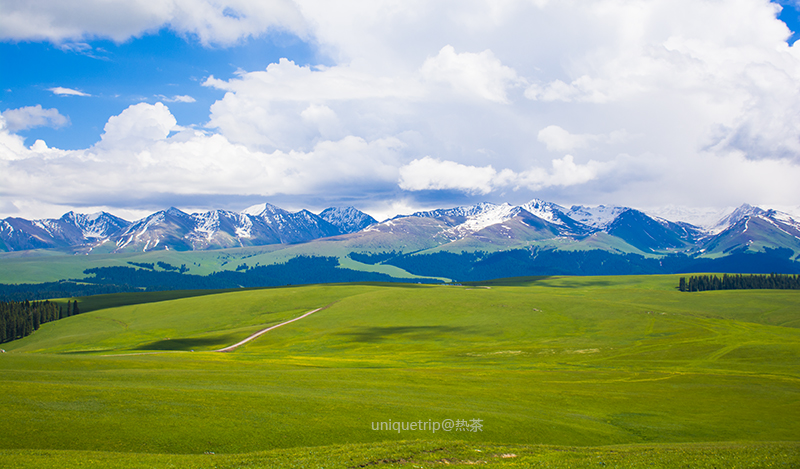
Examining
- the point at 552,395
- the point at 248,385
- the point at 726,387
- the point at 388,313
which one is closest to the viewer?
the point at 248,385

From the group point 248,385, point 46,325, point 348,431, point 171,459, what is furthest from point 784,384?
point 46,325

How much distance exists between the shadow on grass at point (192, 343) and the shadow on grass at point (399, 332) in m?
35.7

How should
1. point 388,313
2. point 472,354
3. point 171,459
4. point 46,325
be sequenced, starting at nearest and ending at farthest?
point 171,459
point 472,354
point 388,313
point 46,325

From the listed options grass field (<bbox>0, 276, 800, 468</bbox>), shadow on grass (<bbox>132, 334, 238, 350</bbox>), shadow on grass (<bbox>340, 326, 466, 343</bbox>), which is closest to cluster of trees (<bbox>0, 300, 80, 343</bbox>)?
grass field (<bbox>0, 276, 800, 468</bbox>)

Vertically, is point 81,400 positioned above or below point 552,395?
above

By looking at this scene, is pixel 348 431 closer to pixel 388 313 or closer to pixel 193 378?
pixel 193 378

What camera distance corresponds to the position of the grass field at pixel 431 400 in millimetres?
29656

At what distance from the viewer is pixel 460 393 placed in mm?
55312

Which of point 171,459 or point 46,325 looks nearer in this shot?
point 171,459

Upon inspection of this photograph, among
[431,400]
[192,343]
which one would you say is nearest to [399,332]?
[192,343]

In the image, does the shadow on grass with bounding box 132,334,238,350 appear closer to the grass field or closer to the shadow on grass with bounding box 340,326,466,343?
the grass field

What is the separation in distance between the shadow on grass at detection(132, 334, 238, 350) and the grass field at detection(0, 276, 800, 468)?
36.1 inches

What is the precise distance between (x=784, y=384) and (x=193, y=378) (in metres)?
87.4

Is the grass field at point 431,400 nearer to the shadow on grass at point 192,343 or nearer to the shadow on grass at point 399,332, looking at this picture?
the shadow on grass at point 192,343
